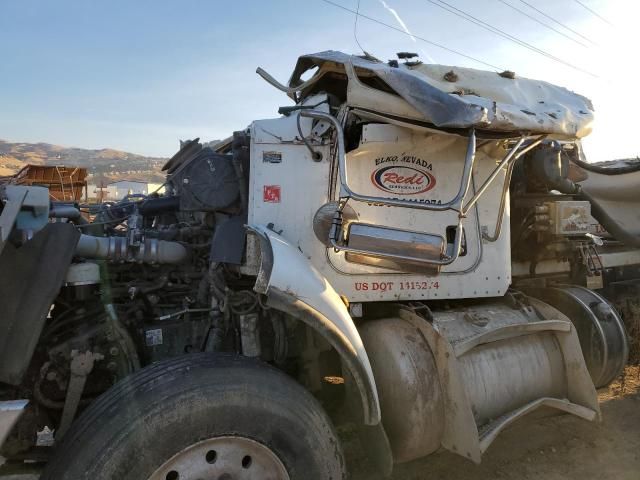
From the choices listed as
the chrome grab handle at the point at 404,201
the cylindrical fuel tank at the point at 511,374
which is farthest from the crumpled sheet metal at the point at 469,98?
the cylindrical fuel tank at the point at 511,374

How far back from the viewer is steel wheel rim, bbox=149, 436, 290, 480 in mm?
2186

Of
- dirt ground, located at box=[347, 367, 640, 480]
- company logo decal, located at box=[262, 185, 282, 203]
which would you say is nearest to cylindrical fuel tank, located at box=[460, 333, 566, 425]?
dirt ground, located at box=[347, 367, 640, 480]

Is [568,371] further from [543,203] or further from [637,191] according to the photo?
[637,191]

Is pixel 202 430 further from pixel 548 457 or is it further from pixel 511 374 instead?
pixel 548 457

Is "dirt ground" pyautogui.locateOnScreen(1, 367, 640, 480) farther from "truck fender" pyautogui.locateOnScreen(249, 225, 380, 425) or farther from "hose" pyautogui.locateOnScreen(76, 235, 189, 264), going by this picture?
"hose" pyautogui.locateOnScreen(76, 235, 189, 264)

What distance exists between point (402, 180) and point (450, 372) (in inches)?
50.9

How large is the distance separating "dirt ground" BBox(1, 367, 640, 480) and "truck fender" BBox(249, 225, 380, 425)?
1.28 metres

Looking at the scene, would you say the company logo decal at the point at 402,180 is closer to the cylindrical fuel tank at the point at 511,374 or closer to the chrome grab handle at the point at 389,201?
the chrome grab handle at the point at 389,201

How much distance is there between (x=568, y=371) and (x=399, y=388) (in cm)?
135

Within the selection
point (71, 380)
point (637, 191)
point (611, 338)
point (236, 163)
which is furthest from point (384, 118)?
point (637, 191)

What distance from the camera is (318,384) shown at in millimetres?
3311

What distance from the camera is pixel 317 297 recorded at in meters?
2.62

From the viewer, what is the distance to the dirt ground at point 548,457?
3518mm

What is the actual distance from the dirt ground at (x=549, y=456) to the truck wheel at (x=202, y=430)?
1.34 meters
